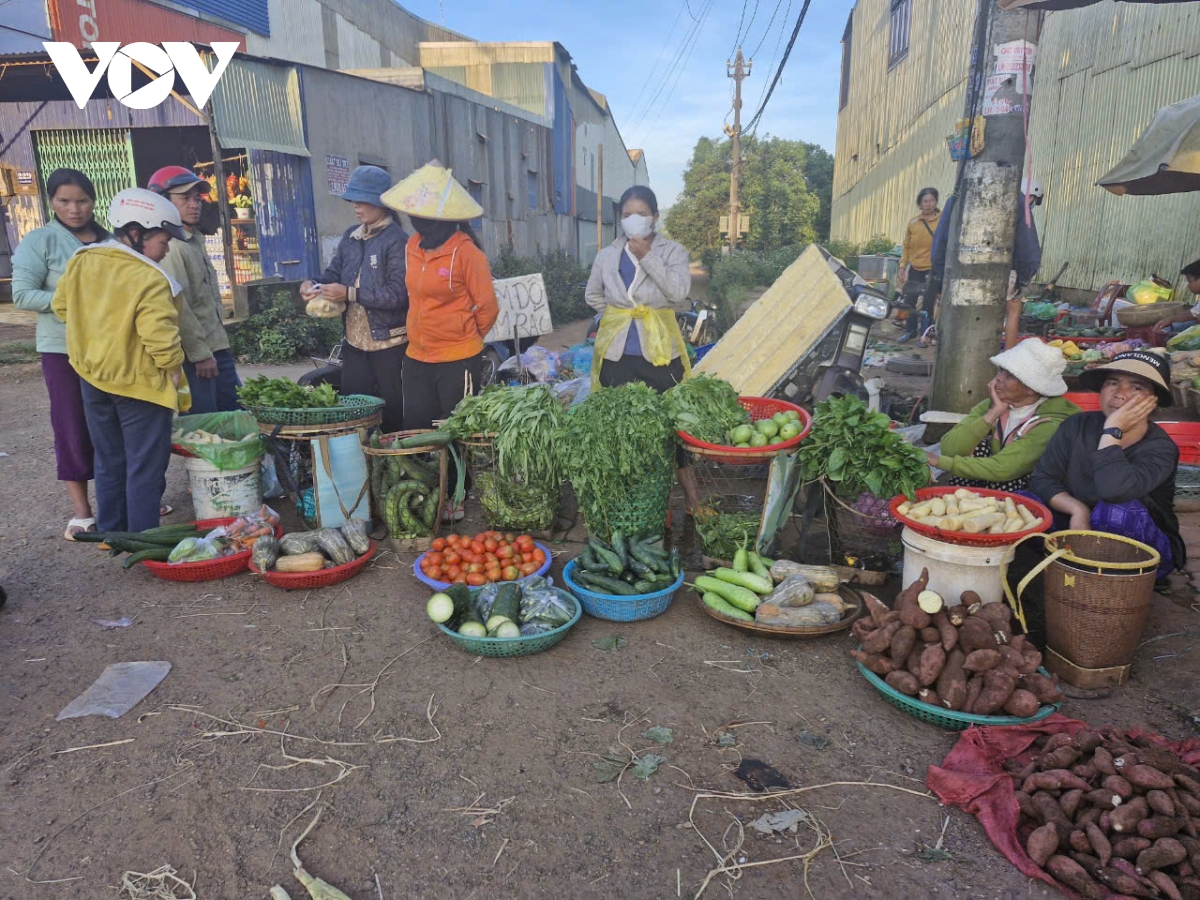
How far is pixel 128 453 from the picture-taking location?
458cm

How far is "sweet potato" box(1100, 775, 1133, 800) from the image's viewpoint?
2.38m

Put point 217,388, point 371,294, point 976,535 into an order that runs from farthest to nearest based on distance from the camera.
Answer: point 217,388, point 371,294, point 976,535

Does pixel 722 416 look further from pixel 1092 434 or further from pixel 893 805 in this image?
pixel 893 805

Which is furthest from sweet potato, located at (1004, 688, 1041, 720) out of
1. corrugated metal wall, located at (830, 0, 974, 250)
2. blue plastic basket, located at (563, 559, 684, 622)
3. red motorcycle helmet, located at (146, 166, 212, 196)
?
corrugated metal wall, located at (830, 0, 974, 250)

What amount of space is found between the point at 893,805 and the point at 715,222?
3209cm

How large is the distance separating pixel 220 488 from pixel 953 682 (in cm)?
435

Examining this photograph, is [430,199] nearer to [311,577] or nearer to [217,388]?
[217,388]

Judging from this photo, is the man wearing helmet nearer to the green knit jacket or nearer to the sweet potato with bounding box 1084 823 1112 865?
the green knit jacket

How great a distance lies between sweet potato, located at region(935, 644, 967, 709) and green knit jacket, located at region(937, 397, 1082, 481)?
1.27 m

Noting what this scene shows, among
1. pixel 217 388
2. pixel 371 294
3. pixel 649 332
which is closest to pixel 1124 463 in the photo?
pixel 649 332

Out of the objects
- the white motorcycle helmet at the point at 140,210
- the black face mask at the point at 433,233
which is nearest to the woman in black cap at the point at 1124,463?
the black face mask at the point at 433,233

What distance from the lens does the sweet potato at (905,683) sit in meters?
3.13

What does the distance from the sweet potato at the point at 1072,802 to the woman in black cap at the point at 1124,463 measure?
5.21 ft

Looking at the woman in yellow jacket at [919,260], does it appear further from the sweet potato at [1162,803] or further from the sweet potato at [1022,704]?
the sweet potato at [1162,803]
